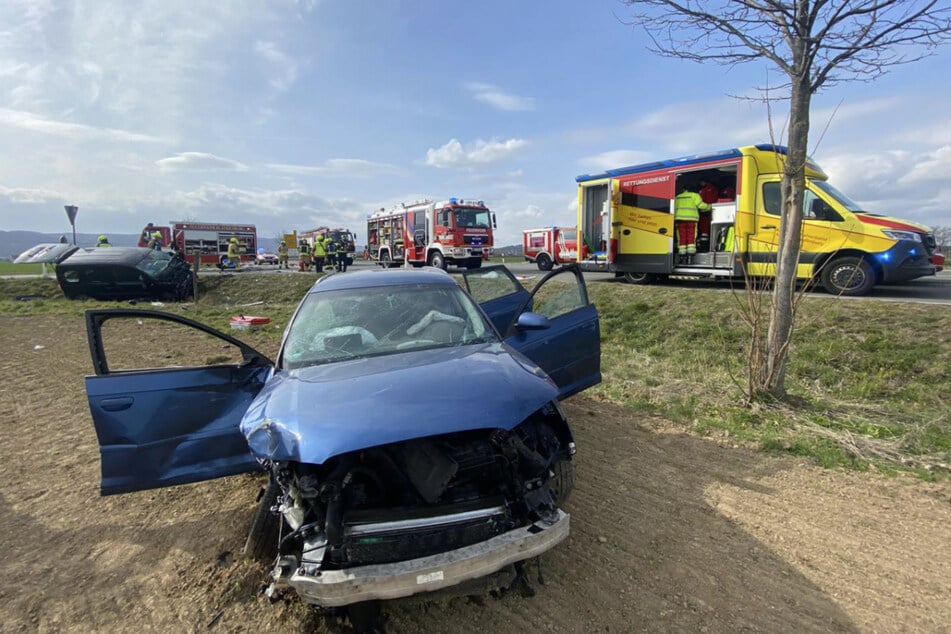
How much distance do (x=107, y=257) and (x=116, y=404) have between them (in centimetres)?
1500

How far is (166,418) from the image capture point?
288 centimetres

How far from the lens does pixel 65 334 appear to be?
1019 cm

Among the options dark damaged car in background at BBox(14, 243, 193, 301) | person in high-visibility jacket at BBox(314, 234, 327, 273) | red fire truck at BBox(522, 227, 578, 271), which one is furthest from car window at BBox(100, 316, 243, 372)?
red fire truck at BBox(522, 227, 578, 271)

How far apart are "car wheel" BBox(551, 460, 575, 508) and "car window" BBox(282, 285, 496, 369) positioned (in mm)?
1010

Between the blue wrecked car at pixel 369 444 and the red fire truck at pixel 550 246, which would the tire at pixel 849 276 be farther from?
the red fire truck at pixel 550 246

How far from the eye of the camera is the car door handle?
9.07 feet

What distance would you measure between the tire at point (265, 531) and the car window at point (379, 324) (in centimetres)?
79

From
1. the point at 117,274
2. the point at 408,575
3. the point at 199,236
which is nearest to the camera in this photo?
the point at 408,575

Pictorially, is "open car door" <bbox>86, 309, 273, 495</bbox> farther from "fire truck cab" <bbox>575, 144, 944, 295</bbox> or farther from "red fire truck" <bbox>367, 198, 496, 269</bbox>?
"red fire truck" <bbox>367, 198, 496, 269</bbox>

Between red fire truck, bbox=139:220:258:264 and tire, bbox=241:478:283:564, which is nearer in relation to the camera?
tire, bbox=241:478:283:564

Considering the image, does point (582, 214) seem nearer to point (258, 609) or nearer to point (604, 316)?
point (604, 316)

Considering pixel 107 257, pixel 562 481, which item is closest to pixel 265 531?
pixel 562 481

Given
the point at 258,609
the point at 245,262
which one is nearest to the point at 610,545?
the point at 258,609

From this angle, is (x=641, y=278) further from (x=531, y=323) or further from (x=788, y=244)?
(x=531, y=323)
